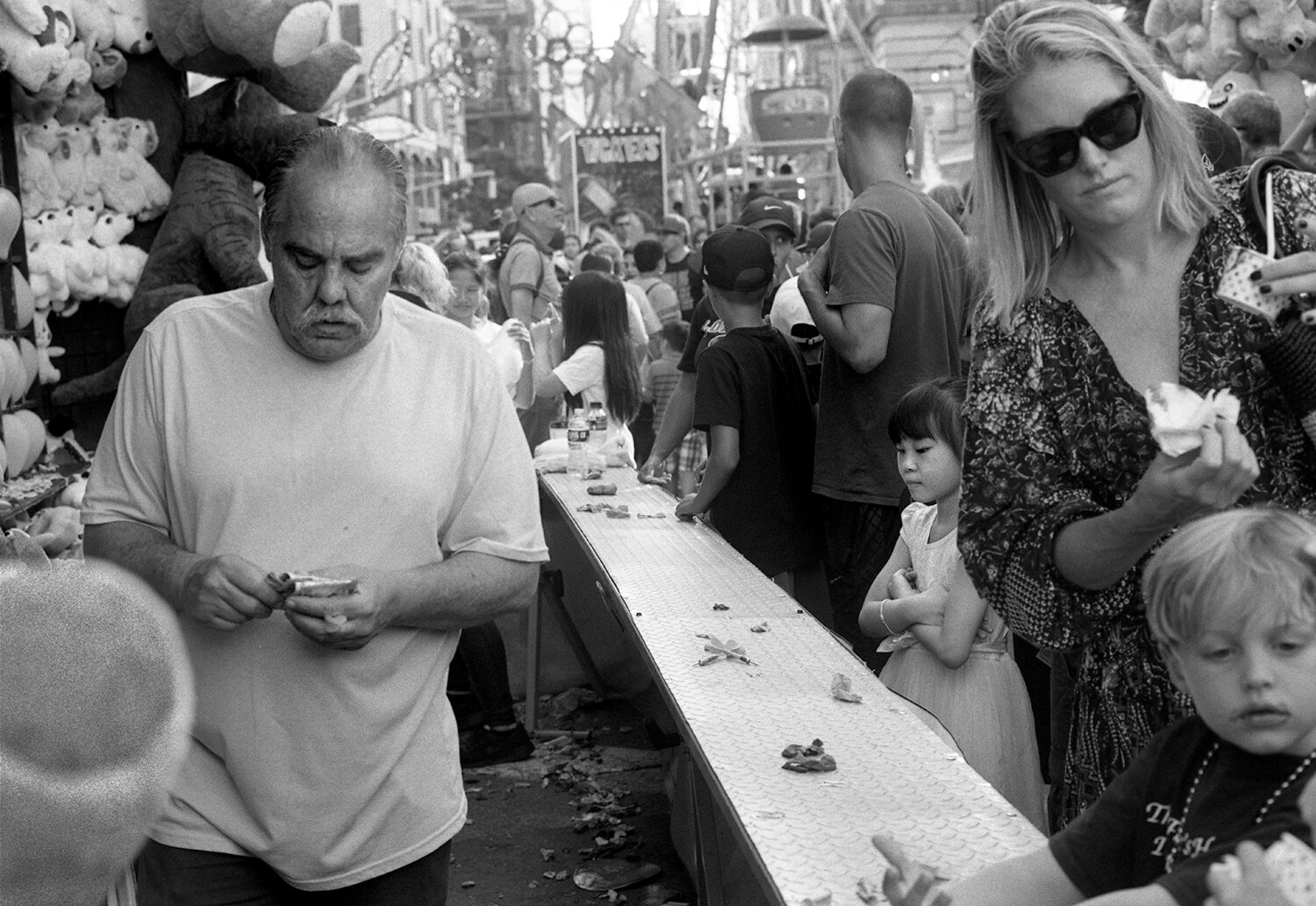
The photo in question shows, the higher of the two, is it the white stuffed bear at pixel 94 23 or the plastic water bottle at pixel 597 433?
the white stuffed bear at pixel 94 23

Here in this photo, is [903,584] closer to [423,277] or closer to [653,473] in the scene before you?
[653,473]

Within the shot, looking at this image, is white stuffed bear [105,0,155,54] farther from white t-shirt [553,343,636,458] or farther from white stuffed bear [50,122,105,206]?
white t-shirt [553,343,636,458]

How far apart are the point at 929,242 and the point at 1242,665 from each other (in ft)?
12.6

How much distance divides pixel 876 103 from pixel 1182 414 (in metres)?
3.68

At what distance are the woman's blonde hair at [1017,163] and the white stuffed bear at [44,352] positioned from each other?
6.41m

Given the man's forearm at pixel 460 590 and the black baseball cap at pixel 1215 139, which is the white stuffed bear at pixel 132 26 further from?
the man's forearm at pixel 460 590

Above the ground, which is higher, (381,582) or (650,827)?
(381,582)

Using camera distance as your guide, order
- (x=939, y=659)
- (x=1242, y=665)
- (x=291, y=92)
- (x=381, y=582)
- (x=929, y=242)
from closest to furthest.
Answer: (x=1242, y=665) < (x=381, y=582) < (x=939, y=659) < (x=929, y=242) < (x=291, y=92)

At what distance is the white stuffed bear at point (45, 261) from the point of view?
795 centimetres

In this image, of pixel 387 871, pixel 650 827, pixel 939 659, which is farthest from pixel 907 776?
pixel 650 827

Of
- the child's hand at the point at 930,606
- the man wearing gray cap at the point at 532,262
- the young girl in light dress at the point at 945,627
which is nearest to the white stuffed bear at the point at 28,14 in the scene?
the man wearing gray cap at the point at 532,262

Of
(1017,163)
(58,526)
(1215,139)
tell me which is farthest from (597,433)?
(1017,163)

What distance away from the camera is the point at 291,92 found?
906cm

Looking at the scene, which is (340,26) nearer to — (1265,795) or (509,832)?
(509,832)
